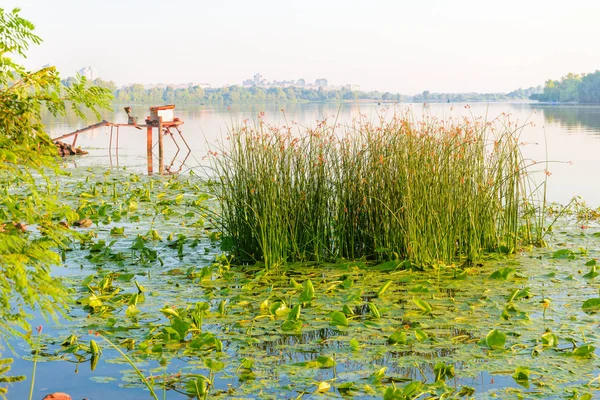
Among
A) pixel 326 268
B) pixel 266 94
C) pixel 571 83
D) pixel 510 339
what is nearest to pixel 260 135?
pixel 326 268

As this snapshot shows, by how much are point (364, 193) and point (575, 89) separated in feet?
267

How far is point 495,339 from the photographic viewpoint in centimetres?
Answer: 397

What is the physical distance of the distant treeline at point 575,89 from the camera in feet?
249

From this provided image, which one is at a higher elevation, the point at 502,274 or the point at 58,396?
the point at 502,274

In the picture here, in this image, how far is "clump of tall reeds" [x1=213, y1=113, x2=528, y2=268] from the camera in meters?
5.67

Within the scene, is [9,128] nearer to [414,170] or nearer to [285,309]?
[285,309]

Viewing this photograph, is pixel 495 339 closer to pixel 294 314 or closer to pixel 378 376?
pixel 378 376

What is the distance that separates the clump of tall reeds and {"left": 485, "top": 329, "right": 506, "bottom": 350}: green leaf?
168 cm

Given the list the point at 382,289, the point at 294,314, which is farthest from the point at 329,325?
the point at 382,289

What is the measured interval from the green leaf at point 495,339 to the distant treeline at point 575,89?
254 feet

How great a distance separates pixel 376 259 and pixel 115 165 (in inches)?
424

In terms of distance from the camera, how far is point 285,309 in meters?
4.60

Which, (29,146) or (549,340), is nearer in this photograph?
(29,146)

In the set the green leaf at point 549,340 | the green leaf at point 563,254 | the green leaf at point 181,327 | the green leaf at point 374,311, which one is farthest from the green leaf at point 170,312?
the green leaf at point 563,254
